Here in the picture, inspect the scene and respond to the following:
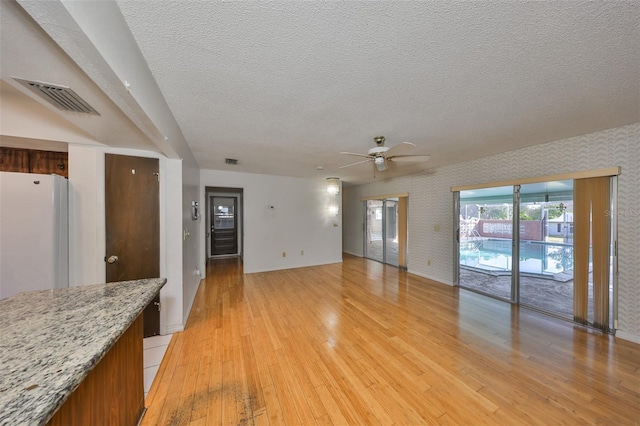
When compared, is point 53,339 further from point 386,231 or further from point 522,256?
point 386,231

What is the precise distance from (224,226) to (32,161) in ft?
16.1

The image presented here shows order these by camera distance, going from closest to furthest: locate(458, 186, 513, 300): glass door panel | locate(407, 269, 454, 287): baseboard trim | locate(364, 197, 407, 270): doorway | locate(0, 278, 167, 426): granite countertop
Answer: locate(0, 278, 167, 426): granite countertop → locate(458, 186, 513, 300): glass door panel → locate(407, 269, 454, 287): baseboard trim → locate(364, 197, 407, 270): doorway

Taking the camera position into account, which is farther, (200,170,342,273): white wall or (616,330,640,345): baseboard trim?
(200,170,342,273): white wall

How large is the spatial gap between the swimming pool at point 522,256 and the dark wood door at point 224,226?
21.6ft

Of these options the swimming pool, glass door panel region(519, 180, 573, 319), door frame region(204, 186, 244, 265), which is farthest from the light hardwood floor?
door frame region(204, 186, 244, 265)

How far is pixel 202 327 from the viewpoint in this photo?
9.02 feet

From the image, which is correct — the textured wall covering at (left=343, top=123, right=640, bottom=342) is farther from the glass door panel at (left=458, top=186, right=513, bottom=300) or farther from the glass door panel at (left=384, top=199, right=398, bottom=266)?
the glass door panel at (left=384, top=199, right=398, bottom=266)

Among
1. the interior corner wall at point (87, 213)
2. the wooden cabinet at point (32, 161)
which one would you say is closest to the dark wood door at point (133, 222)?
the interior corner wall at point (87, 213)

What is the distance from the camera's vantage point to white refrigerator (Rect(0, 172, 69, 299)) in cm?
192

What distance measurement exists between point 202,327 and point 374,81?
327cm

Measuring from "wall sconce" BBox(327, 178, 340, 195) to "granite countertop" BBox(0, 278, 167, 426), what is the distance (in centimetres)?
450

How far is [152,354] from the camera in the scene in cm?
225

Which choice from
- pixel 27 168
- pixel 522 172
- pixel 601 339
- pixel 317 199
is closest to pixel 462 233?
pixel 522 172

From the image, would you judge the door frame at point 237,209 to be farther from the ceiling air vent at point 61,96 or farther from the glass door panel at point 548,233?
the glass door panel at point 548,233
